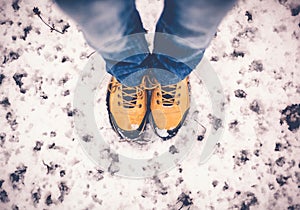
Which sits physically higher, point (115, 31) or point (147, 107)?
point (115, 31)

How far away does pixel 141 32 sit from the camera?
809 millimetres

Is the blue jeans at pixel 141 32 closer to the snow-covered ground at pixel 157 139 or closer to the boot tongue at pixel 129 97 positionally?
the boot tongue at pixel 129 97

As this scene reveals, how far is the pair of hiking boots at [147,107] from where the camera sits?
36.6 inches

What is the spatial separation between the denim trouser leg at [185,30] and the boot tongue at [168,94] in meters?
0.07

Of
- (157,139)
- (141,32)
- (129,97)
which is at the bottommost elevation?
(157,139)

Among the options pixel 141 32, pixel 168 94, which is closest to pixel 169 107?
pixel 168 94

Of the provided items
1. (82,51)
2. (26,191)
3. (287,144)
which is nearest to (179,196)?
(287,144)

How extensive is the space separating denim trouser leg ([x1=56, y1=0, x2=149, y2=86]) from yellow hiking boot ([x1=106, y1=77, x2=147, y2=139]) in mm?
69

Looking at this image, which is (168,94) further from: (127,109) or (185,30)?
(185,30)

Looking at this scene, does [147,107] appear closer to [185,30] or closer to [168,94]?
[168,94]

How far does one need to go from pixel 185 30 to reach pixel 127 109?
0.34 metres

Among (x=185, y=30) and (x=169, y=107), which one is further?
(x=169, y=107)

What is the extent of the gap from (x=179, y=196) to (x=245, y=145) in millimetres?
292

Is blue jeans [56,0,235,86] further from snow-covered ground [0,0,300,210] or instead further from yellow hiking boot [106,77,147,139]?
snow-covered ground [0,0,300,210]
